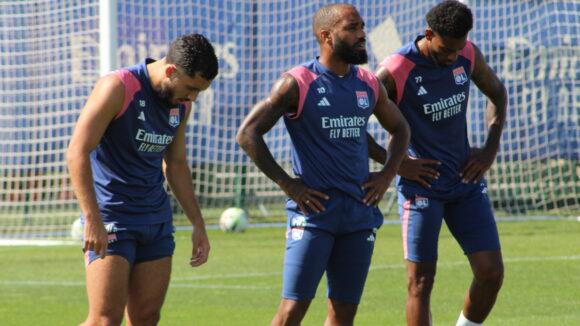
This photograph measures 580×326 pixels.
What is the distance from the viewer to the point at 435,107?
22.2 ft

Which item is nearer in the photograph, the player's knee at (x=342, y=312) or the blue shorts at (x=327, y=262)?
the blue shorts at (x=327, y=262)

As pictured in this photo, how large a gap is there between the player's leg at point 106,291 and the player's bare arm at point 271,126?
0.94 metres

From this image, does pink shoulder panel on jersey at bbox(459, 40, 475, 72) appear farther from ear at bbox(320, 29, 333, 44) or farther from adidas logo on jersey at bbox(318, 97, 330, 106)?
adidas logo on jersey at bbox(318, 97, 330, 106)

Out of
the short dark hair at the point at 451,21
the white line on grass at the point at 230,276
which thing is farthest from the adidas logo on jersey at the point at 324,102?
the white line on grass at the point at 230,276

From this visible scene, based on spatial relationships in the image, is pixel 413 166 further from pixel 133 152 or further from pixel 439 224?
pixel 133 152

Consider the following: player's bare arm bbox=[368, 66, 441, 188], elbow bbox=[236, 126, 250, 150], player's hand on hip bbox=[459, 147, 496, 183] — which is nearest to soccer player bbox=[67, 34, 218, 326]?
elbow bbox=[236, 126, 250, 150]

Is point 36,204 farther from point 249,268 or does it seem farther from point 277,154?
point 249,268

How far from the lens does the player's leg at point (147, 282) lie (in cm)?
563

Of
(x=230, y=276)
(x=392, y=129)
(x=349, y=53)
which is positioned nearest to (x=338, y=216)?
(x=392, y=129)

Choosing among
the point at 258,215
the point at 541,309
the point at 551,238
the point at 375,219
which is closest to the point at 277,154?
the point at 258,215

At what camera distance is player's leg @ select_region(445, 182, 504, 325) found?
6832mm

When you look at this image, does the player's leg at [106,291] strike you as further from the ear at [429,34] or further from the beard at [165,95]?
the ear at [429,34]

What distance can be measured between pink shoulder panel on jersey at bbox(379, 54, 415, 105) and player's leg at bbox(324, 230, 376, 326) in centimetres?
134

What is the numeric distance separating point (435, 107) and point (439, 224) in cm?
77
